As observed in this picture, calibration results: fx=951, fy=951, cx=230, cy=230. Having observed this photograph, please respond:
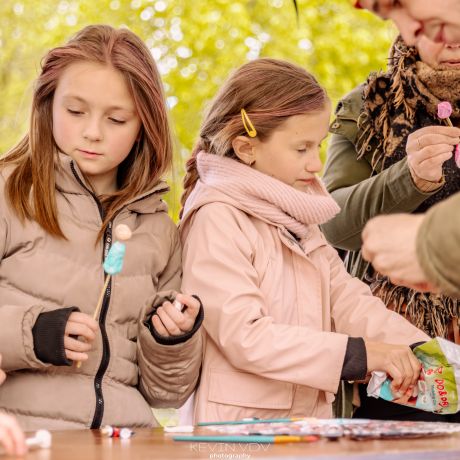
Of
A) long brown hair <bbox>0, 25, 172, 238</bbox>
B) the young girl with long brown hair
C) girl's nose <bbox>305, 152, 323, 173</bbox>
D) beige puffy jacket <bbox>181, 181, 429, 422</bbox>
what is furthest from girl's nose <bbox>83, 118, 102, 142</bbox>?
girl's nose <bbox>305, 152, 323, 173</bbox>

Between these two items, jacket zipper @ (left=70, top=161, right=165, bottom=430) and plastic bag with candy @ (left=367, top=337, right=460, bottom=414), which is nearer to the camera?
jacket zipper @ (left=70, top=161, right=165, bottom=430)

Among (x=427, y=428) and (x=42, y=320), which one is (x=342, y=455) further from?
(x=42, y=320)

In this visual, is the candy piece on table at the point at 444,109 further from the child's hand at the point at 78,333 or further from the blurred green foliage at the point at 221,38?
the blurred green foliage at the point at 221,38

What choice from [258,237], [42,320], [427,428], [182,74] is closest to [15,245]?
[42,320]

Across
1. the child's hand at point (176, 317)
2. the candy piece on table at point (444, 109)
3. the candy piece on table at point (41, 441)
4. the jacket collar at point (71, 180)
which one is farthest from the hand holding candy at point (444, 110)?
the candy piece on table at point (41, 441)

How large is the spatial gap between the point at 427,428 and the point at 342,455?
0.43m

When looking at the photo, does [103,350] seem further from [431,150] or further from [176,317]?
[431,150]

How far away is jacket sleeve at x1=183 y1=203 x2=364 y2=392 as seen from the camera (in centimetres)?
240

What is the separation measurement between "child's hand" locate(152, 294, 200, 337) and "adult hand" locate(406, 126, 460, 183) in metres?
0.81

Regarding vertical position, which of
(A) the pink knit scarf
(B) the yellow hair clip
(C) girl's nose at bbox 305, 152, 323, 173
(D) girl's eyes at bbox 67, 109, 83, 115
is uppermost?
(B) the yellow hair clip

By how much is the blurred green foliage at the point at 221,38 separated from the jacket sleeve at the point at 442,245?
7007mm

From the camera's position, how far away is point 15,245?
2.37 meters

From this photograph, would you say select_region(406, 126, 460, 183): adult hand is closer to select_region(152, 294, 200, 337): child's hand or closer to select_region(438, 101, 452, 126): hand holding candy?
select_region(438, 101, 452, 126): hand holding candy

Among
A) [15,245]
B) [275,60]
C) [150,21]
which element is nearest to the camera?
[15,245]
